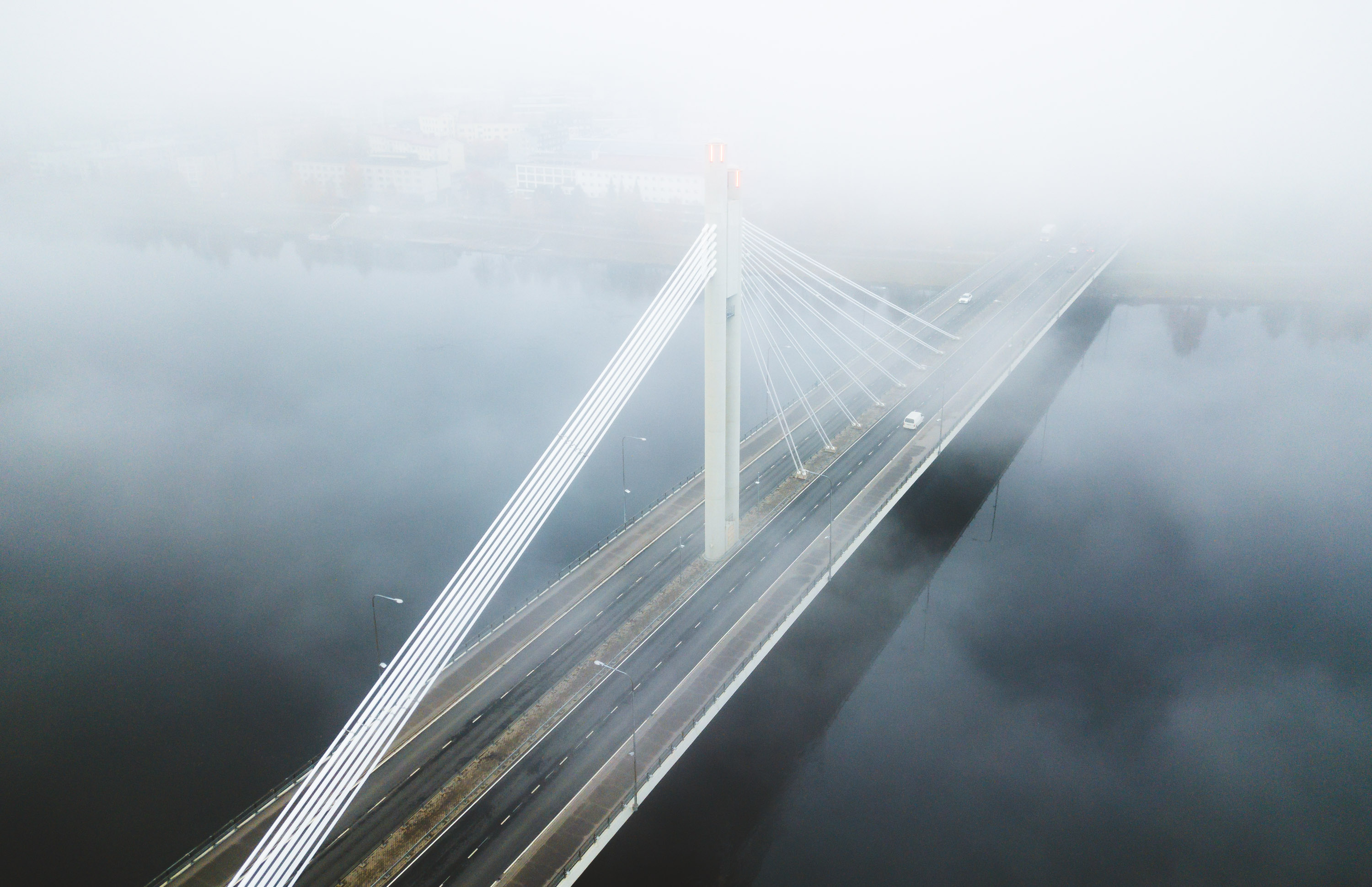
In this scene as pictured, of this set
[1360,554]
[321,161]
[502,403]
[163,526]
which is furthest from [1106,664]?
[321,161]

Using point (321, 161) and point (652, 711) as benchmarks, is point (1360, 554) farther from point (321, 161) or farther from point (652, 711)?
point (321, 161)

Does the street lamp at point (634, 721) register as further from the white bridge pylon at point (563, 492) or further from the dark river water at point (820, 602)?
the white bridge pylon at point (563, 492)

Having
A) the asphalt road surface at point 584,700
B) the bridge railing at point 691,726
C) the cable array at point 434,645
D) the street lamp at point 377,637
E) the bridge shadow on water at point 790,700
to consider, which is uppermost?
the cable array at point 434,645

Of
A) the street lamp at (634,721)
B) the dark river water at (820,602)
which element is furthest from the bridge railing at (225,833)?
the street lamp at (634,721)

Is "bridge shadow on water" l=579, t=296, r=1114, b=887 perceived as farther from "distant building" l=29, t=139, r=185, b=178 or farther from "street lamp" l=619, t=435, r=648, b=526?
"distant building" l=29, t=139, r=185, b=178

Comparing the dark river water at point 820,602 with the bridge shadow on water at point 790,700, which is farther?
the dark river water at point 820,602

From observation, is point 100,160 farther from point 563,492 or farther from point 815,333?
point 563,492

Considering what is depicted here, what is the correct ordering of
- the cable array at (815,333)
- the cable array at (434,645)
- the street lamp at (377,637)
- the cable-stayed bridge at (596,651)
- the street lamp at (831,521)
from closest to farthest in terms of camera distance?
the cable array at (434,645) < the cable-stayed bridge at (596,651) < the street lamp at (831,521) < the street lamp at (377,637) < the cable array at (815,333)

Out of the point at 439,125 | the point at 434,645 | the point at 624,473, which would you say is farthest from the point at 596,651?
the point at 439,125

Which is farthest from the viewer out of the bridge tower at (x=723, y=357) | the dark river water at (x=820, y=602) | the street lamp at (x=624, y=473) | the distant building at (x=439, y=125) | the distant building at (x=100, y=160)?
the distant building at (x=439, y=125)
